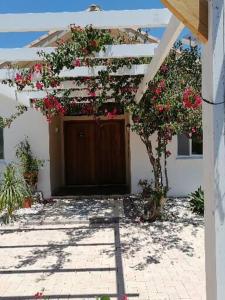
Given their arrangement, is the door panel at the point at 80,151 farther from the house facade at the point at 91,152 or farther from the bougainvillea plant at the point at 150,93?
the bougainvillea plant at the point at 150,93

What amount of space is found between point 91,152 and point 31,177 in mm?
3208

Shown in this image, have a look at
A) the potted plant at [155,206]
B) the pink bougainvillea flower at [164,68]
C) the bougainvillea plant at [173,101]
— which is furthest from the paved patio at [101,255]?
the pink bougainvillea flower at [164,68]

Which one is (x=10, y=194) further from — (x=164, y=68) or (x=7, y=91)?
(x=164, y=68)

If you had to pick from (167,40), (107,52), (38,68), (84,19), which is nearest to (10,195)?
(38,68)

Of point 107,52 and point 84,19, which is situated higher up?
point 84,19

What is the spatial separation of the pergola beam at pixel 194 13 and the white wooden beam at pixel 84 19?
1954mm

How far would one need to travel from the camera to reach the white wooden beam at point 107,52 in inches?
199

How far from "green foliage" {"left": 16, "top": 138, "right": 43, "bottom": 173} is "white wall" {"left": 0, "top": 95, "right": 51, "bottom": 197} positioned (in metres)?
0.16

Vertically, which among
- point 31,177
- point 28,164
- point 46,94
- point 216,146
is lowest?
point 31,177

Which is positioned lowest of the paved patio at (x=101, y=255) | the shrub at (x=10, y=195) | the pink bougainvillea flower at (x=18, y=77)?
the paved patio at (x=101, y=255)

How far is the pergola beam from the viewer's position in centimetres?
217

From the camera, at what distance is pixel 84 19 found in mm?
4137

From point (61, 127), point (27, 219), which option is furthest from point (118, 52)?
point (61, 127)

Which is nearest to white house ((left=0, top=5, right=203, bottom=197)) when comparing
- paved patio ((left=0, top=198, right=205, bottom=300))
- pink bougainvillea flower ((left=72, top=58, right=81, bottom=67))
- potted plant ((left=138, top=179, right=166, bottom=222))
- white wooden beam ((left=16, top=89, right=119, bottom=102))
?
white wooden beam ((left=16, top=89, right=119, bottom=102))
